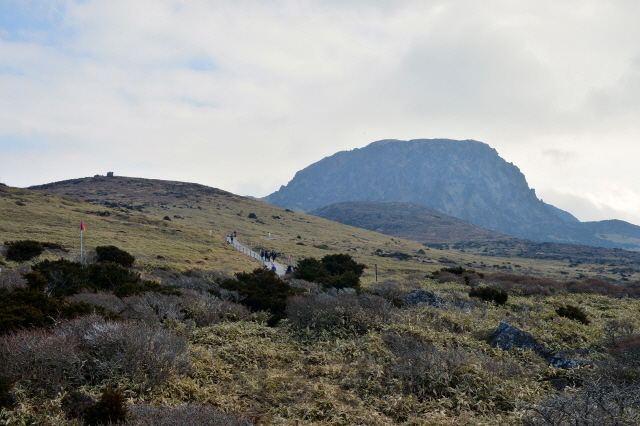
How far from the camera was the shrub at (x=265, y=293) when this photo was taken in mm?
11289

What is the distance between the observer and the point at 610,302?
16328 millimetres

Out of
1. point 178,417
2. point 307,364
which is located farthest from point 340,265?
point 178,417

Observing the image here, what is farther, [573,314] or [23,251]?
[23,251]

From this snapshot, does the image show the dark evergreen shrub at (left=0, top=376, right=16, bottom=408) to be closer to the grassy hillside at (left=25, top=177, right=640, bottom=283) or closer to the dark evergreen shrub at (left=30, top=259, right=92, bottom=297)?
the dark evergreen shrub at (left=30, top=259, right=92, bottom=297)

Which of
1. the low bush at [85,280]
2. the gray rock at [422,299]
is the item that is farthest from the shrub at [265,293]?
the gray rock at [422,299]

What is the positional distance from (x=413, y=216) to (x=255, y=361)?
185 metres

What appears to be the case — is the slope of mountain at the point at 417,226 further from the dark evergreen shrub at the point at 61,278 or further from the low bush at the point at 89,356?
the low bush at the point at 89,356

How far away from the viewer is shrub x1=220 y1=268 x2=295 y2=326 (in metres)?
11.3

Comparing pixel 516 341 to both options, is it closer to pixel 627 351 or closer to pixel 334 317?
pixel 627 351

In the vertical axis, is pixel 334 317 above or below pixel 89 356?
below

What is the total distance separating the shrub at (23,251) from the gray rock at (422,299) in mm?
19200

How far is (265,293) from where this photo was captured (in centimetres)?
1265

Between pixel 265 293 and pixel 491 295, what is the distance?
9875 mm

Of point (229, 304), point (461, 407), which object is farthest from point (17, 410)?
point (229, 304)
